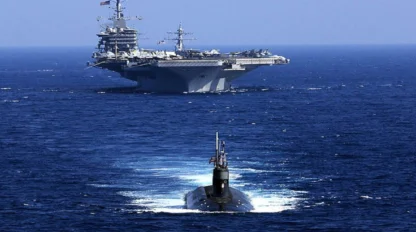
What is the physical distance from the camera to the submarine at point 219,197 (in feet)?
235

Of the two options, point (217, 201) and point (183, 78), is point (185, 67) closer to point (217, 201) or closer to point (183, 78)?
point (183, 78)

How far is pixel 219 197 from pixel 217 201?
1035 mm

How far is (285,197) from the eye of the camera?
Result: 77.9 meters

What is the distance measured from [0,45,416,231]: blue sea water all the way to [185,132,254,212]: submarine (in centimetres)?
109

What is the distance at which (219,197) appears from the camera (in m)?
74.3

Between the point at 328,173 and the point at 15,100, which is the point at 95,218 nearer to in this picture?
the point at 328,173

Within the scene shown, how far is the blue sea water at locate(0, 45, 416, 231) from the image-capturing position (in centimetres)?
7000

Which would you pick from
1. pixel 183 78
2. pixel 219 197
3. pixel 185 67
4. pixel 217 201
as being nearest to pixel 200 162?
pixel 219 197

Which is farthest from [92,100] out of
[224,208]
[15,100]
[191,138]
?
[224,208]

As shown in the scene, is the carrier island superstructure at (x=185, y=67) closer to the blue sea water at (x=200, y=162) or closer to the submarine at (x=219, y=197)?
the blue sea water at (x=200, y=162)

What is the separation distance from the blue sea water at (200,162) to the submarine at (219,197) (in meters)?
1.09

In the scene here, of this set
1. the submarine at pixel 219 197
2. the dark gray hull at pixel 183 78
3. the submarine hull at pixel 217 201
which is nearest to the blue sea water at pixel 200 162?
the submarine hull at pixel 217 201

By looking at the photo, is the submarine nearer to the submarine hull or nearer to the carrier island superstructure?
the submarine hull

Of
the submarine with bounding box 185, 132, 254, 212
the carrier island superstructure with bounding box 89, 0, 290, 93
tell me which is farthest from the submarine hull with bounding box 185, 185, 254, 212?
the carrier island superstructure with bounding box 89, 0, 290, 93
